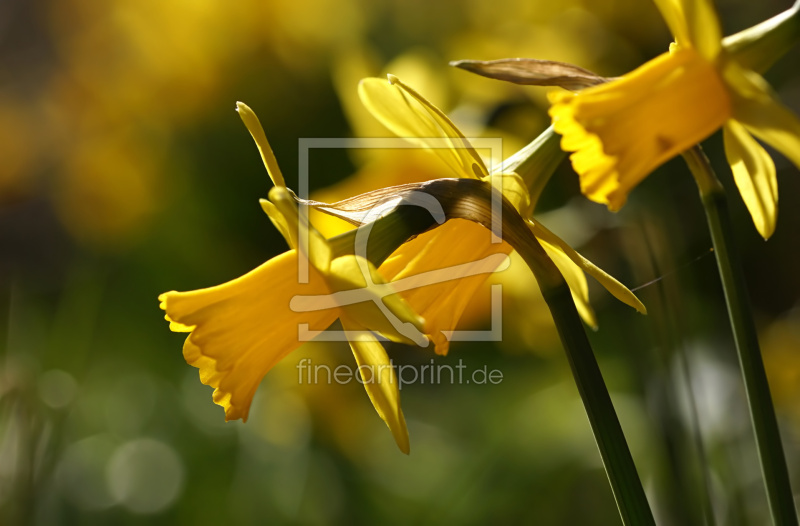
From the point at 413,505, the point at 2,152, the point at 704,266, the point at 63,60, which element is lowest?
the point at 413,505

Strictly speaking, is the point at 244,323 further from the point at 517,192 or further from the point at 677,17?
the point at 677,17

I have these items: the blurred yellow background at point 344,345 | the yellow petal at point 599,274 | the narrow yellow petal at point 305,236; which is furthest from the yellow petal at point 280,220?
the blurred yellow background at point 344,345

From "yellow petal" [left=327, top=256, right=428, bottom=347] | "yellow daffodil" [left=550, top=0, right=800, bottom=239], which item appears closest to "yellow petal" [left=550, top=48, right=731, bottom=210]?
"yellow daffodil" [left=550, top=0, right=800, bottom=239]

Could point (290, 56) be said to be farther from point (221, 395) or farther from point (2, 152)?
point (2, 152)

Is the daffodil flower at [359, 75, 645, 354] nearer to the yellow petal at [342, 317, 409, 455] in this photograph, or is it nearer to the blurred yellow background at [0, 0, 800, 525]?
the yellow petal at [342, 317, 409, 455]

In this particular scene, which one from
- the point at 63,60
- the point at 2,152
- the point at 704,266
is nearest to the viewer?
the point at 704,266

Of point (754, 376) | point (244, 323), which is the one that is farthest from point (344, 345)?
point (754, 376)

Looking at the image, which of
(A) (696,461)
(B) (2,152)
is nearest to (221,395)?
(A) (696,461)
